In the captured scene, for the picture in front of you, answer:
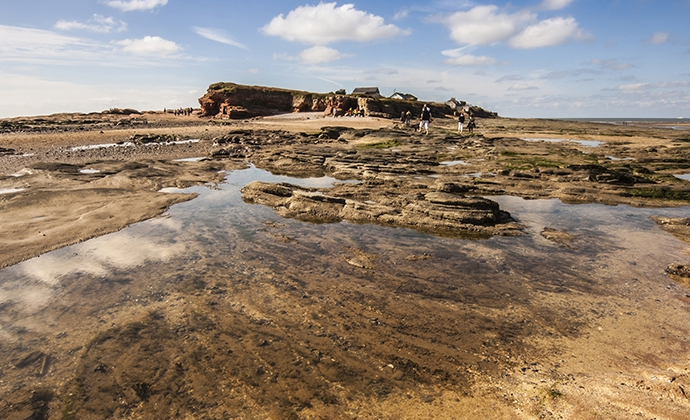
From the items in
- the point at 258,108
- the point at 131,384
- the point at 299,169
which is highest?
the point at 258,108

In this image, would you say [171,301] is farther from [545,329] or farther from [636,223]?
[636,223]

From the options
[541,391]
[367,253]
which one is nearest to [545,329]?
[541,391]

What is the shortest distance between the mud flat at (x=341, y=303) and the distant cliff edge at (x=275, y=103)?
49.2 metres

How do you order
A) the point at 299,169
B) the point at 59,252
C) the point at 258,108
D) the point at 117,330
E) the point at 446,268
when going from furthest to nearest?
1. the point at 258,108
2. the point at 299,169
3. the point at 59,252
4. the point at 446,268
5. the point at 117,330

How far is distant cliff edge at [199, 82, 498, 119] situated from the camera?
59.8 metres

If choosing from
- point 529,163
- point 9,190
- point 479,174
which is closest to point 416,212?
point 479,174

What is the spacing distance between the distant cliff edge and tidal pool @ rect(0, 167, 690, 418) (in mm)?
53141

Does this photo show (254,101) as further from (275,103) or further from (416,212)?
(416,212)

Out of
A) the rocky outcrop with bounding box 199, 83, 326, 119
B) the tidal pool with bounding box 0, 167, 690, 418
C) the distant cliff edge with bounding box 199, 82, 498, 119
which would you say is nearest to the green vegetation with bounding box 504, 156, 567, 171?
the tidal pool with bounding box 0, 167, 690, 418

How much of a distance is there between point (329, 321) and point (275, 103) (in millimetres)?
63733

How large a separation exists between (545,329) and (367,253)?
148 inches

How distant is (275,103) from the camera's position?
64.2m

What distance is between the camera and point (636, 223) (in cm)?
1005

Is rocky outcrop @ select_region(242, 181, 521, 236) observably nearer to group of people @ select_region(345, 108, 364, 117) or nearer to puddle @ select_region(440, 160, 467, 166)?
puddle @ select_region(440, 160, 467, 166)
